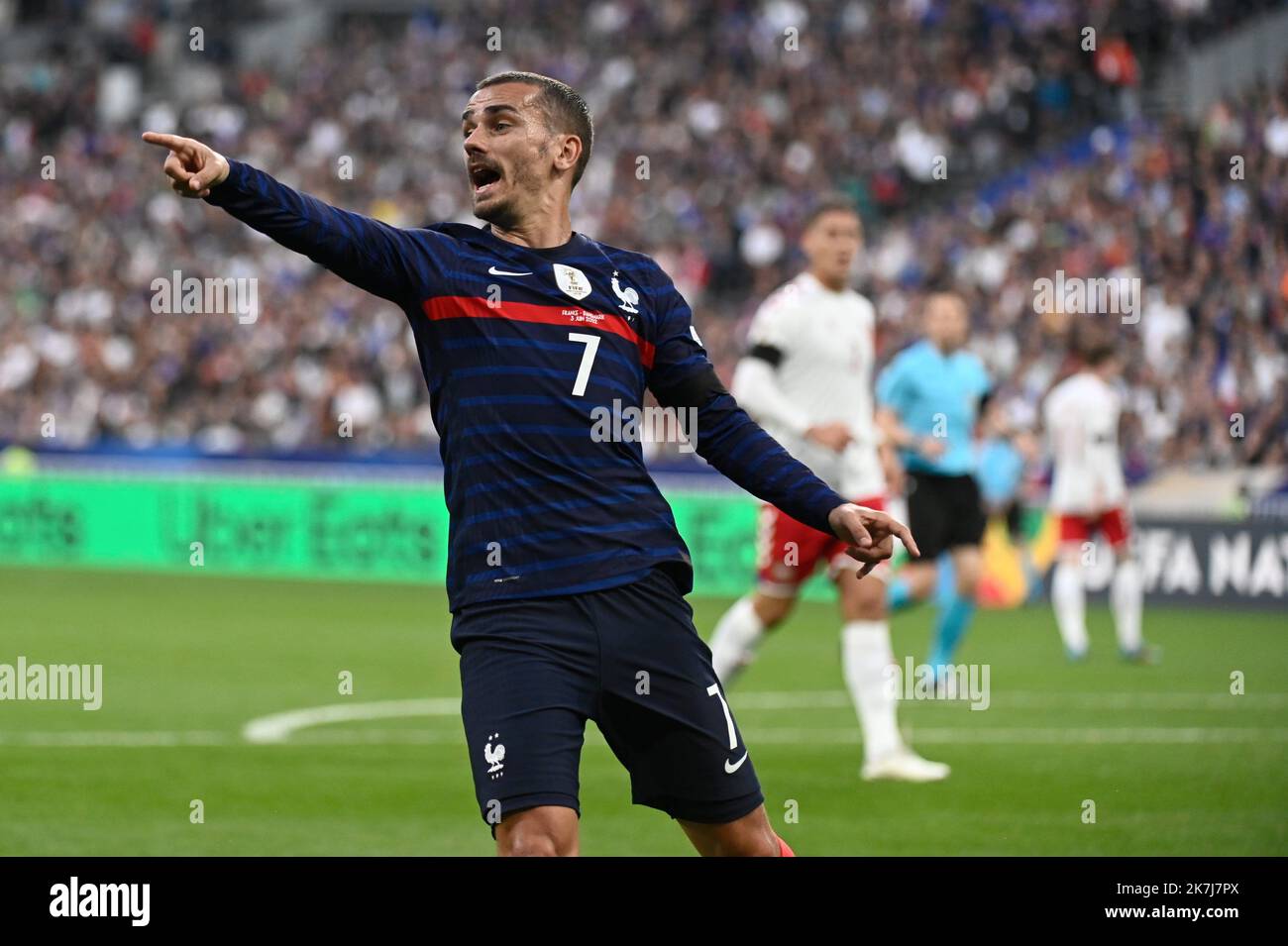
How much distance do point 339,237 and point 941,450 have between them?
7.55 meters

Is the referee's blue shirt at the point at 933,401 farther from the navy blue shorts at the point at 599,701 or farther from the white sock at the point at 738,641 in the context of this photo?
the navy blue shorts at the point at 599,701

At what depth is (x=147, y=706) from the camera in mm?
12641

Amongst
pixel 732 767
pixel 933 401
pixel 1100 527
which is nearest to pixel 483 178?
pixel 732 767

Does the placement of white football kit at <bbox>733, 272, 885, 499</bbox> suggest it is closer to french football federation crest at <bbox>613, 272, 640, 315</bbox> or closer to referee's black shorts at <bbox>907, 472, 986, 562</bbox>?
referee's black shorts at <bbox>907, 472, 986, 562</bbox>

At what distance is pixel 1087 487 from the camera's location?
1617 centimetres

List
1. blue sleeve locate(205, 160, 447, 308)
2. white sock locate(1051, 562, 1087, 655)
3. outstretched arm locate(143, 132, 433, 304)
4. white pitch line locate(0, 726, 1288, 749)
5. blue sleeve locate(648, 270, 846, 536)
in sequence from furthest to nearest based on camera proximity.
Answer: white sock locate(1051, 562, 1087, 655)
white pitch line locate(0, 726, 1288, 749)
blue sleeve locate(648, 270, 846, 536)
blue sleeve locate(205, 160, 447, 308)
outstretched arm locate(143, 132, 433, 304)

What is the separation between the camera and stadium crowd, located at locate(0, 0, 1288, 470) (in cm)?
2388

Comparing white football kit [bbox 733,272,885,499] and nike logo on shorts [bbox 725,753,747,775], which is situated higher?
white football kit [bbox 733,272,885,499]

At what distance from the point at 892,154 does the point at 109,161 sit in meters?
13.4

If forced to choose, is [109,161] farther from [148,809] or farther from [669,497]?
[148,809]

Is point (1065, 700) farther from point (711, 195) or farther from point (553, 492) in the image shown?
point (711, 195)

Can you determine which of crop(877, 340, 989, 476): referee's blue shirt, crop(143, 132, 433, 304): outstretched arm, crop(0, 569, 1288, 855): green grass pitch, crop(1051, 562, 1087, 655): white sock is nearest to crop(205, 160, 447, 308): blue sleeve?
crop(143, 132, 433, 304): outstretched arm

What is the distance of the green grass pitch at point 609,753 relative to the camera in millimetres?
8539
